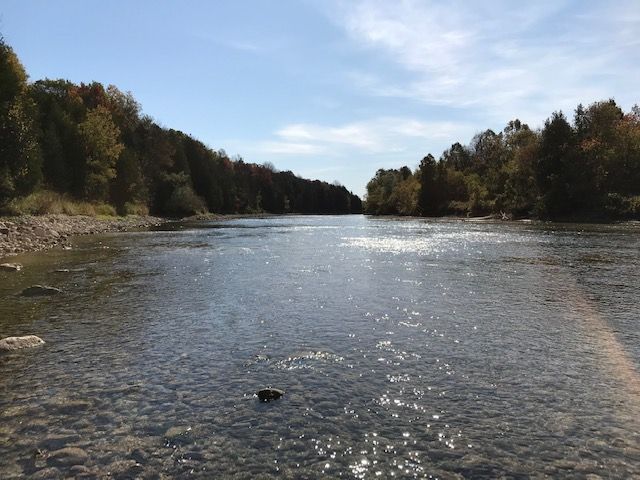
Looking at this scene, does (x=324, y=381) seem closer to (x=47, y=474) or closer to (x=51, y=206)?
(x=47, y=474)

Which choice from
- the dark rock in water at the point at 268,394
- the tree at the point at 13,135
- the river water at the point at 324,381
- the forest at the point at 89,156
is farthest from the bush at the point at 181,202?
the dark rock in water at the point at 268,394

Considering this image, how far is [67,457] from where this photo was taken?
6.38m

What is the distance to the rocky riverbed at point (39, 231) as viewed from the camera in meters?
32.5

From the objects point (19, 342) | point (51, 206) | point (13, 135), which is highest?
point (13, 135)

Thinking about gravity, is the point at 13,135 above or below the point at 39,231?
above

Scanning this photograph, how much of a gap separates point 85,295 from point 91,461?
12556mm

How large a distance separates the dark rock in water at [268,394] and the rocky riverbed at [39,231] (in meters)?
26.4

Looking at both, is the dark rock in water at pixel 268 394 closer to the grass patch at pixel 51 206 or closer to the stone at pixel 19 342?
the stone at pixel 19 342

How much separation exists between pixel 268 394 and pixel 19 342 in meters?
6.59

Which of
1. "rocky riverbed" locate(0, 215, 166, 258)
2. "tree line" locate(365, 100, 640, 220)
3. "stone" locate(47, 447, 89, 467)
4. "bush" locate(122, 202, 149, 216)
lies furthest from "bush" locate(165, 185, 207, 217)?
"stone" locate(47, 447, 89, 467)

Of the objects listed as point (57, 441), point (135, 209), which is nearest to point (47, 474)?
point (57, 441)

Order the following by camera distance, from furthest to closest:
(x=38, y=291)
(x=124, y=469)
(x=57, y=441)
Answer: (x=38, y=291), (x=57, y=441), (x=124, y=469)

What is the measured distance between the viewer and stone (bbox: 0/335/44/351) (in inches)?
429

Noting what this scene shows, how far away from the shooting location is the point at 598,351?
11156 millimetres
